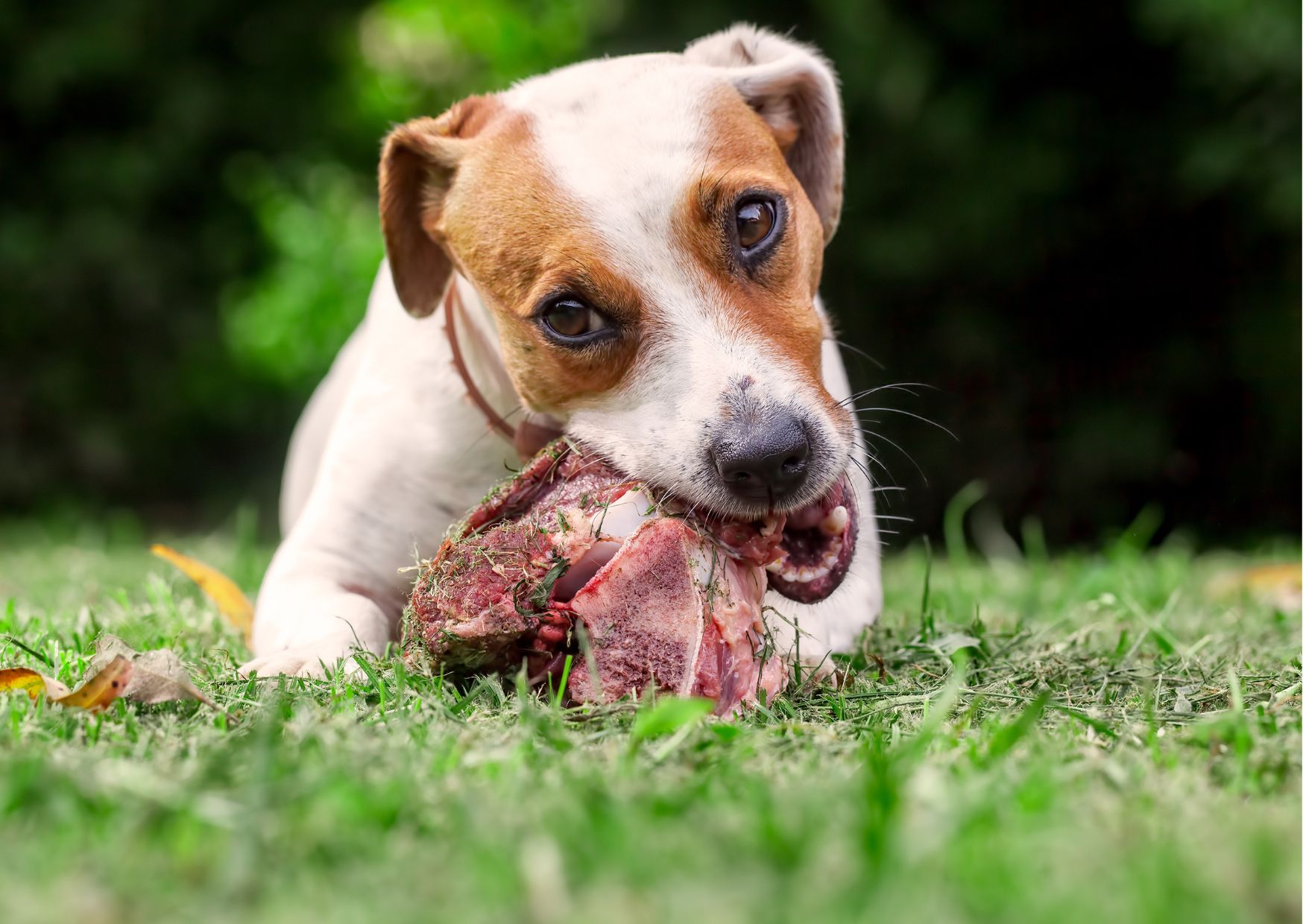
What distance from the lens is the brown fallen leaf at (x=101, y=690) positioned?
188 cm

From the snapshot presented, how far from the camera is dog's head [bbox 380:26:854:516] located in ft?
7.50

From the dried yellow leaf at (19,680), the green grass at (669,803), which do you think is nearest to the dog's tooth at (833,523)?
the green grass at (669,803)

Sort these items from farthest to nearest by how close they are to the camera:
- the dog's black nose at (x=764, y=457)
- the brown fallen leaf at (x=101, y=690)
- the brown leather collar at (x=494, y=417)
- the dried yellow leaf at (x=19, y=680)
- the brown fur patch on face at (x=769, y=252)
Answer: the brown leather collar at (x=494, y=417) → the brown fur patch on face at (x=769, y=252) → the dog's black nose at (x=764, y=457) → the dried yellow leaf at (x=19, y=680) → the brown fallen leaf at (x=101, y=690)

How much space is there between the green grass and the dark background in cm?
453

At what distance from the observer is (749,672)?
2066 millimetres

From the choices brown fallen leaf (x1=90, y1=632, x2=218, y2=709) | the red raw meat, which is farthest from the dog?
brown fallen leaf (x1=90, y1=632, x2=218, y2=709)

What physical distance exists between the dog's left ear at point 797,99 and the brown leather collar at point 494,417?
798mm

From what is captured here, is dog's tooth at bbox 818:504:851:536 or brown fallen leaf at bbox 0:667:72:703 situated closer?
brown fallen leaf at bbox 0:667:72:703

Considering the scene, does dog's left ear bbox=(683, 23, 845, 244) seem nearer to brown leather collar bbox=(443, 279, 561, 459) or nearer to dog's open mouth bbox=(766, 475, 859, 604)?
brown leather collar bbox=(443, 279, 561, 459)

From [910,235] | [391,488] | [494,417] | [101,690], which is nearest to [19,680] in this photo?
[101,690]

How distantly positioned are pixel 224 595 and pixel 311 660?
0.87m

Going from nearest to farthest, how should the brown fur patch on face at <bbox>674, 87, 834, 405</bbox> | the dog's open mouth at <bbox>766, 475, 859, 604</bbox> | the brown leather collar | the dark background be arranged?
1. the dog's open mouth at <bbox>766, 475, 859, 604</bbox>
2. the brown fur patch on face at <bbox>674, 87, 834, 405</bbox>
3. the brown leather collar
4. the dark background

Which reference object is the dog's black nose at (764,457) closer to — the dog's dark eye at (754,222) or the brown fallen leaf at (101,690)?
the dog's dark eye at (754,222)

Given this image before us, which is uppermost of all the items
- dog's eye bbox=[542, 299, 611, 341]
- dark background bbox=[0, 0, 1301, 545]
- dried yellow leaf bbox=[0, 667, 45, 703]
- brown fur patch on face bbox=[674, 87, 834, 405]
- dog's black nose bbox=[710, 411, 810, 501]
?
brown fur patch on face bbox=[674, 87, 834, 405]
